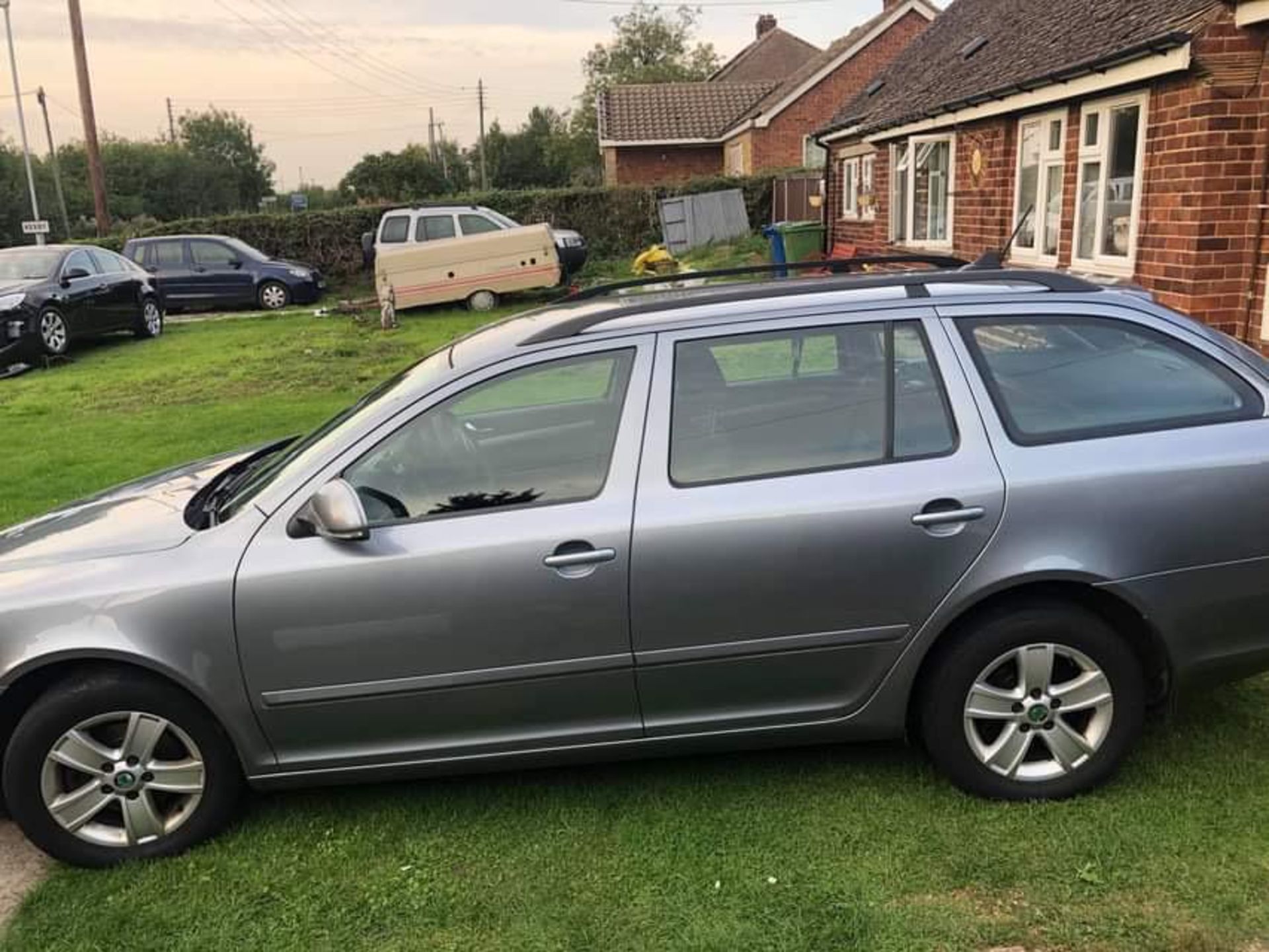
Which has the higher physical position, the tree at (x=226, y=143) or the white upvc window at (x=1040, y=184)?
the tree at (x=226, y=143)

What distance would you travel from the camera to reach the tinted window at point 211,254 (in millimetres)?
20484

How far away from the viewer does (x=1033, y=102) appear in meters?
9.74

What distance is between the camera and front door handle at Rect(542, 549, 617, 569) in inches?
116

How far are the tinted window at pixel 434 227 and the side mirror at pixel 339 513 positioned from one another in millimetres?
16538

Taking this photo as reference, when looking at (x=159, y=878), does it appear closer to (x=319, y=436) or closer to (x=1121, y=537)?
(x=319, y=436)

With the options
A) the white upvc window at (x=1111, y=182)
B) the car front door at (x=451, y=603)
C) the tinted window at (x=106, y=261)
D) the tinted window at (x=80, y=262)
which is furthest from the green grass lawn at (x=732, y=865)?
the tinted window at (x=106, y=261)

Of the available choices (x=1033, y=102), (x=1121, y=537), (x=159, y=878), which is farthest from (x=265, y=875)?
(x=1033, y=102)

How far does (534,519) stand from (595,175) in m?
58.1

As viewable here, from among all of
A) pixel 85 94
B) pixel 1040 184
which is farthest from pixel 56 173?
pixel 1040 184

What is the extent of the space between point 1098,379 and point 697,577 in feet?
4.63

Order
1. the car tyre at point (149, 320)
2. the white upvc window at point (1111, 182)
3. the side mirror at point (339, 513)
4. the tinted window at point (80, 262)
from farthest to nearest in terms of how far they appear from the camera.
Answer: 1. the car tyre at point (149, 320)
2. the tinted window at point (80, 262)
3. the white upvc window at point (1111, 182)
4. the side mirror at point (339, 513)

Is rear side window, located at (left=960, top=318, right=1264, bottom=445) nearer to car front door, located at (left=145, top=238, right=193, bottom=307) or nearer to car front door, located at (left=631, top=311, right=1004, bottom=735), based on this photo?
car front door, located at (left=631, top=311, right=1004, bottom=735)

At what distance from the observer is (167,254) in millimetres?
20641

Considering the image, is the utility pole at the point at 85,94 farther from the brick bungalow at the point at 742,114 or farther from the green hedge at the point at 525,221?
the brick bungalow at the point at 742,114
